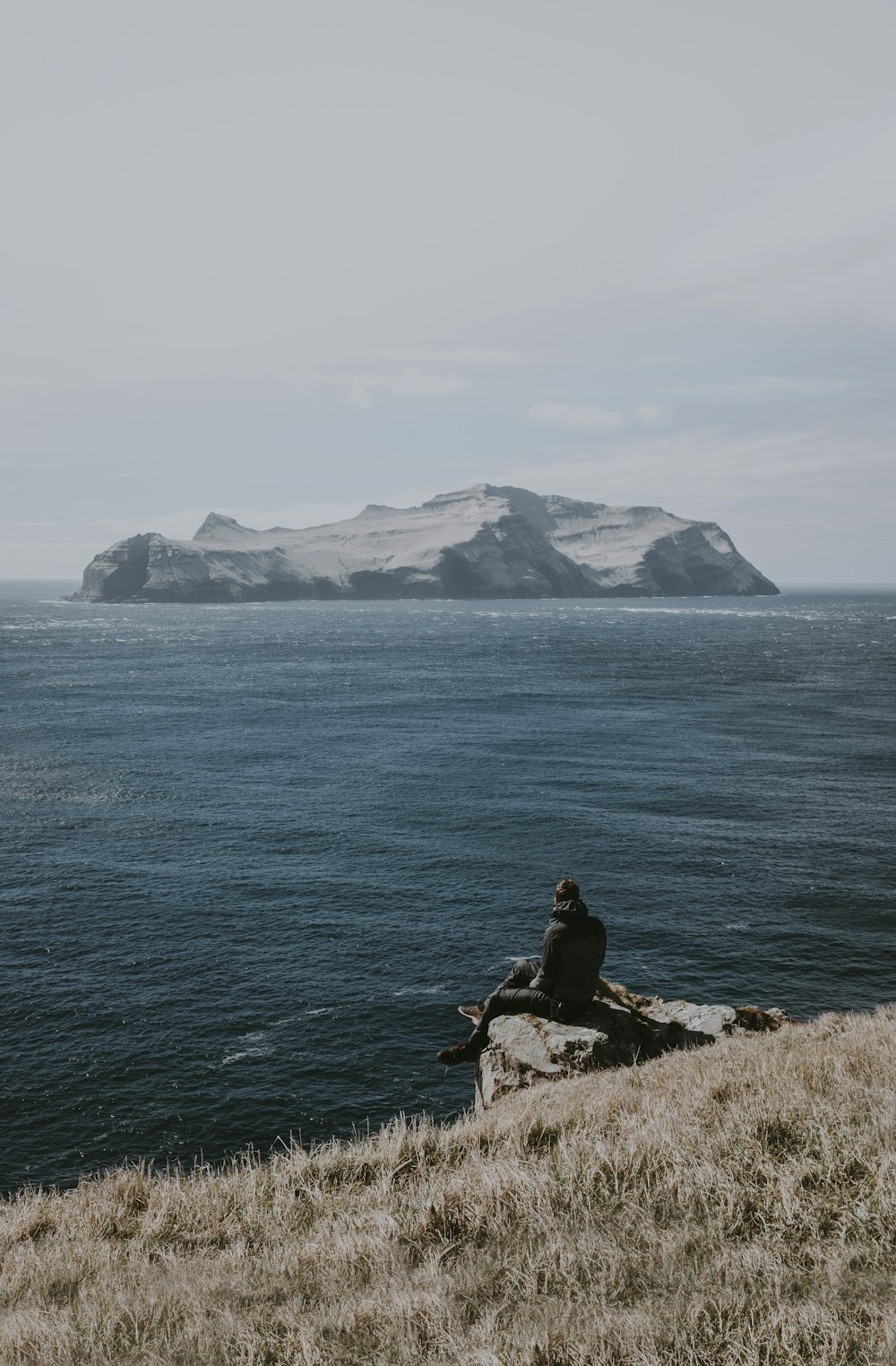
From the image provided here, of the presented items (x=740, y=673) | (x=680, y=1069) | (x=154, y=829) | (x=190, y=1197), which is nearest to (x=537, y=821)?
(x=154, y=829)

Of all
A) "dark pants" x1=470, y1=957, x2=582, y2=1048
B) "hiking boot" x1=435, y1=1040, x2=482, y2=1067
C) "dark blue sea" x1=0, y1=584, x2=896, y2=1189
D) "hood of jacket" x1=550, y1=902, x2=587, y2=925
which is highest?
"hood of jacket" x1=550, y1=902, x2=587, y2=925

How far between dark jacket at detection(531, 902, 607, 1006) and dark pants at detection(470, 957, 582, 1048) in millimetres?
138

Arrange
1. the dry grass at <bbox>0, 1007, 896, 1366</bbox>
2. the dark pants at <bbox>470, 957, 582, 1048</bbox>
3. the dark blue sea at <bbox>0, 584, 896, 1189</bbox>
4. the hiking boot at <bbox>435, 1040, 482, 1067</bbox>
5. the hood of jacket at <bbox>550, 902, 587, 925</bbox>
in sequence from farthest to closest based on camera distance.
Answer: the dark blue sea at <bbox>0, 584, 896, 1189</bbox> < the hiking boot at <bbox>435, 1040, 482, 1067</bbox> < the dark pants at <bbox>470, 957, 582, 1048</bbox> < the hood of jacket at <bbox>550, 902, 587, 925</bbox> < the dry grass at <bbox>0, 1007, 896, 1366</bbox>

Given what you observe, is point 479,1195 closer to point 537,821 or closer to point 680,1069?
point 680,1069

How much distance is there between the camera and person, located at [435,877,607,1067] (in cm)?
1323

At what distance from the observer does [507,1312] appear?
594 cm

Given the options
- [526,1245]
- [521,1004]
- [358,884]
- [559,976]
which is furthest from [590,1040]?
[358,884]

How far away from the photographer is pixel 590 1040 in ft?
43.8

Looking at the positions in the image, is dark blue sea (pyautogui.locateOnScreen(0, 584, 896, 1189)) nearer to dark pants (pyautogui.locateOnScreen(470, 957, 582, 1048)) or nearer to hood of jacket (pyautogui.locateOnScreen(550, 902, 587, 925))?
dark pants (pyautogui.locateOnScreen(470, 957, 582, 1048))

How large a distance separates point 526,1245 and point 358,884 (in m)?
25.6

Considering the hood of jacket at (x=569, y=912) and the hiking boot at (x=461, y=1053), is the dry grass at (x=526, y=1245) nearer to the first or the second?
the hood of jacket at (x=569, y=912)

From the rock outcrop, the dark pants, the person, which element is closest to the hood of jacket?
the person

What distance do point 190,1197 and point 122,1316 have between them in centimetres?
277

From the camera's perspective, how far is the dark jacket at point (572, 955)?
13203 millimetres
